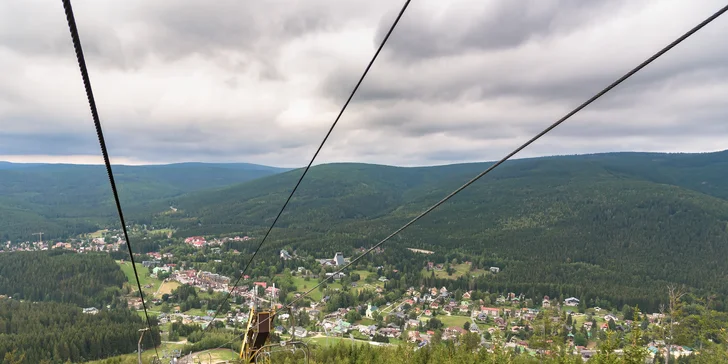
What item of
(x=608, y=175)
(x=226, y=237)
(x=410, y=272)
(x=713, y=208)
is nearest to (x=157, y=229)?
(x=226, y=237)

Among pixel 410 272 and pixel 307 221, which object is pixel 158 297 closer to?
pixel 410 272

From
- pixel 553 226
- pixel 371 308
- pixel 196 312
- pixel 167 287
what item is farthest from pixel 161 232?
pixel 553 226

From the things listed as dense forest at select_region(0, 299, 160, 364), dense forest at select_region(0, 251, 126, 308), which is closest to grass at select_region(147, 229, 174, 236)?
dense forest at select_region(0, 251, 126, 308)

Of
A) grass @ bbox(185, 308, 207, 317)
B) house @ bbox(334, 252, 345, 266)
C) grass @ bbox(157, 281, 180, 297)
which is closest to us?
grass @ bbox(185, 308, 207, 317)

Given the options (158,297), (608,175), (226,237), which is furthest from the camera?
(608,175)

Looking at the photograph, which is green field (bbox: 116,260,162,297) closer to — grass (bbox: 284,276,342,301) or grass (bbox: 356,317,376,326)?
grass (bbox: 284,276,342,301)

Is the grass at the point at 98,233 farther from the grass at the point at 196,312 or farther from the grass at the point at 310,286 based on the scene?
the grass at the point at 310,286

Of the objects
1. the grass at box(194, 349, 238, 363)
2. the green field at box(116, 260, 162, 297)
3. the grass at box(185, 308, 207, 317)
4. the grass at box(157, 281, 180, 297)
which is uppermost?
the grass at box(194, 349, 238, 363)
